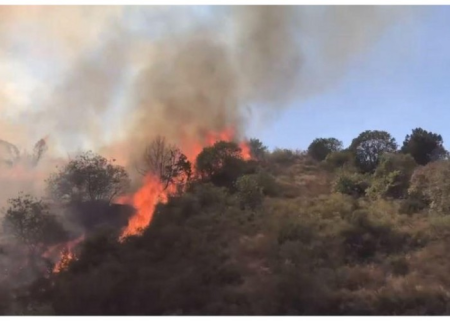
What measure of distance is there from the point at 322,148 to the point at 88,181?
31.8 feet

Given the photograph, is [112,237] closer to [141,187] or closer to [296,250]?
[141,187]

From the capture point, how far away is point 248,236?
13969 millimetres

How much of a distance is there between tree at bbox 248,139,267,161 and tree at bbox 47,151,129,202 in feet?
17.0

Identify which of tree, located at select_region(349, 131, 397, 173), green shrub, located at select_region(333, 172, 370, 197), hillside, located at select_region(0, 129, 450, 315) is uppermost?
tree, located at select_region(349, 131, 397, 173)

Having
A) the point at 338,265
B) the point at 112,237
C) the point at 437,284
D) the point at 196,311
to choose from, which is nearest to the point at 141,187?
the point at 112,237

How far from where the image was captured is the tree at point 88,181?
47.9 feet

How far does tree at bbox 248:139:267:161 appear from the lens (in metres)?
17.6

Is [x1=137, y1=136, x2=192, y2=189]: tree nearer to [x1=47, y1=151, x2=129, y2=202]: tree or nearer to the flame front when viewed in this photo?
the flame front

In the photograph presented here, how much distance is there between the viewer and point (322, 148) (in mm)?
19047

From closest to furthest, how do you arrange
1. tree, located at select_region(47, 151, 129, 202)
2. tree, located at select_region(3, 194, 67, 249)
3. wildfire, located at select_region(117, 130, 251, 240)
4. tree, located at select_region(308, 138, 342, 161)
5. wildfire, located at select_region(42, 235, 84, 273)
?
wildfire, located at select_region(42, 235, 84, 273), tree, located at select_region(3, 194, 67, 249), wildfire, located at select_region(117, 130, 251, 240), tree, located at select_region(47, 151, 129, 202), tree, located at select_region(308, 138, 342, 161)

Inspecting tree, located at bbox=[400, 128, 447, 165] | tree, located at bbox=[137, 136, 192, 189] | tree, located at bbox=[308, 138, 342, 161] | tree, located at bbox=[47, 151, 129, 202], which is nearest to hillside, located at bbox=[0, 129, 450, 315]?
tree, located at bbox=[137, 136, 192, 189]

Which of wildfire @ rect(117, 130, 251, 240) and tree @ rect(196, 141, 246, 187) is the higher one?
tree @ rect(196, 141, 246, 187)

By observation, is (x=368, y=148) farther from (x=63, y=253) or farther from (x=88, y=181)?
(x=63, y=253)

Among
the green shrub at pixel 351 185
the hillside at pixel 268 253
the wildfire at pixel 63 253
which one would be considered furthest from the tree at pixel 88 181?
the green shrub at pixel 351 185
